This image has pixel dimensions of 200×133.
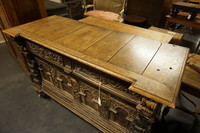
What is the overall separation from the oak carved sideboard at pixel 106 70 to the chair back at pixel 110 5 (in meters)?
1.92

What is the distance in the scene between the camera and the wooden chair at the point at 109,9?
3060 mm

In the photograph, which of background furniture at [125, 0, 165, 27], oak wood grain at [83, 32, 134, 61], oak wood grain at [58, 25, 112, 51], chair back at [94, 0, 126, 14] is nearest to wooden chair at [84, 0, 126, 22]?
chair back at [94, 0, 126, 14]

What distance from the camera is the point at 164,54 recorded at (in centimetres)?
101

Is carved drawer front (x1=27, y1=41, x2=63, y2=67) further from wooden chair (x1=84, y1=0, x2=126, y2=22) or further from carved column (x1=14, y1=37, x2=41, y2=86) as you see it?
wooden chair (x1=84, y1=0, x2=126, y2=22)

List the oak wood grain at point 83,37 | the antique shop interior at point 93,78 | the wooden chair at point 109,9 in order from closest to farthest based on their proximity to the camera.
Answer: the antique shop interior at point 93,78 < the oak wood grain at point 83,37 < the wooden chair at point 109,9

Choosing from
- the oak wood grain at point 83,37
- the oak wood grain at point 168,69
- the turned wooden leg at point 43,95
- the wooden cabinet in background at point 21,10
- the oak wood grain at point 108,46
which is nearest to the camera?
the oak wood grain at point 168,69

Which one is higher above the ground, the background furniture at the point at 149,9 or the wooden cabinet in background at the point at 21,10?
the wooden cabinet in background at the point at 21,10

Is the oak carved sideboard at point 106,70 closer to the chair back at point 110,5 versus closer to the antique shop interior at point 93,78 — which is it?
the antique shop interior at point 93,78

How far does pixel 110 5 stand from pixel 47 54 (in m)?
2.47

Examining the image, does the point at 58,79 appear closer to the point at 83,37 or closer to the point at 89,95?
the point at 89,95

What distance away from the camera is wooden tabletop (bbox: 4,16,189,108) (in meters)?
0.76

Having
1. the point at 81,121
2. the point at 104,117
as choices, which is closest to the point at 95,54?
the point at 104,117

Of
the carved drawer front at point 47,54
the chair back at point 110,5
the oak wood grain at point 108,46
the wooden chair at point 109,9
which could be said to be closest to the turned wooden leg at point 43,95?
the carved drawer front at point 47,54

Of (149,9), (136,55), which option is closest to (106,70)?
(136,55)
